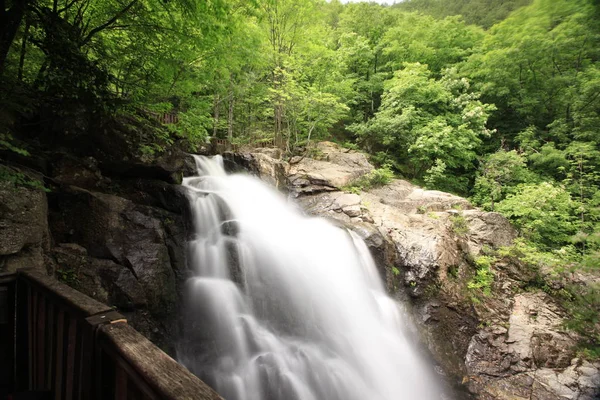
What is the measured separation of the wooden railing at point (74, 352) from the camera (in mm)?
1138

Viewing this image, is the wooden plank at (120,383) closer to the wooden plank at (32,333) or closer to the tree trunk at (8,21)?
the wooden plank at (32,333)

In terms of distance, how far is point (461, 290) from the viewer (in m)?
8.14

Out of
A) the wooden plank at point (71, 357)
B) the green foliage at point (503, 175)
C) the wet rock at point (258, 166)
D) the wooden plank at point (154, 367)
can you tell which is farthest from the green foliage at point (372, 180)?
the wooden plank at point (154, 367)

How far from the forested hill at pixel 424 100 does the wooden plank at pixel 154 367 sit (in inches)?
200

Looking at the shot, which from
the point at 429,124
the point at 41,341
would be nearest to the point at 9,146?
the point at 41,341

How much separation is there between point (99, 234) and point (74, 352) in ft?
14.1

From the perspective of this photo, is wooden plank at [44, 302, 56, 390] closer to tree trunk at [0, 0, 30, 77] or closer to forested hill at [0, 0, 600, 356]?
tree trunk at [0, 0, 30, 77]

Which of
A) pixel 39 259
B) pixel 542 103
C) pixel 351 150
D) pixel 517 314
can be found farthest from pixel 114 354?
pixel 542 103

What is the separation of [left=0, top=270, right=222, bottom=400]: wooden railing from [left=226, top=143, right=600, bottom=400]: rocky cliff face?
7.59 m

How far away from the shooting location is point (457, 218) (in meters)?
9.86

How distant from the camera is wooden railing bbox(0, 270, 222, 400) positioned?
1138 millimetres

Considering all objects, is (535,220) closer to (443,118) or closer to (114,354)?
(443,118)

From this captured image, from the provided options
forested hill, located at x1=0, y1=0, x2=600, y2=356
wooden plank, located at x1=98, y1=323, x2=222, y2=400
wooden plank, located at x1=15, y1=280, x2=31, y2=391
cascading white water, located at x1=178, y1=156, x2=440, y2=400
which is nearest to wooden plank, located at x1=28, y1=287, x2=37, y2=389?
wooden plank, located at x1=15, y1=280, x2=31, y2=391

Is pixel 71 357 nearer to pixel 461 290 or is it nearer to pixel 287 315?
pixel 287 315
